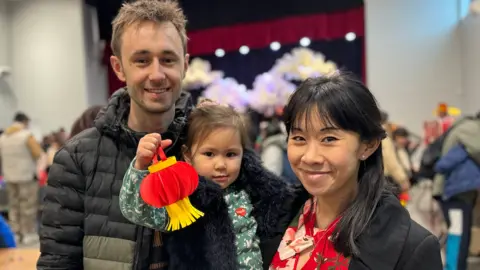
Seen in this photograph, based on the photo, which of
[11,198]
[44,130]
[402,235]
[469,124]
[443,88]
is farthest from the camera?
[44,130]

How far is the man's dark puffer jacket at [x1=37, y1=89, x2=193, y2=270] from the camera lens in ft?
4.71

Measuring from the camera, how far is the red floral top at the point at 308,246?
120 centimetres

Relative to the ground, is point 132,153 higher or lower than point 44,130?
higher

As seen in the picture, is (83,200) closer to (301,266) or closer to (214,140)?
(214,140)

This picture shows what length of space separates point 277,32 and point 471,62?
391cm

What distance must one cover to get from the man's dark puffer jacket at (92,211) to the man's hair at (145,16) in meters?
0.27

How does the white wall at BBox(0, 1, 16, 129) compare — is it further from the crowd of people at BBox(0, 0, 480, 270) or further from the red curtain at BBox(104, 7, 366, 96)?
the crowd of people at BBox(0, 0, 480, 270)

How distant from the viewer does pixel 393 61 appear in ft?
26.8

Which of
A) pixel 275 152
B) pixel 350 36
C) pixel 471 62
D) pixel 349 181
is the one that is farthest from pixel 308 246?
pixel 350 36

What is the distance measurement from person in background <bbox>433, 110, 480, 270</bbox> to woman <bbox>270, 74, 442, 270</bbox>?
294cm

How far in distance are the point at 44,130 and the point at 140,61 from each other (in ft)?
30.0

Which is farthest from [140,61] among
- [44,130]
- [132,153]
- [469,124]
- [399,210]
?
[44,130]

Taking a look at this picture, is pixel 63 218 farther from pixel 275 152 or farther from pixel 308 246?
pixel 275 152

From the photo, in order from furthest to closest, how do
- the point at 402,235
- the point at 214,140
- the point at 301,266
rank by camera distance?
1. the point at 214,140
2. the point at 301,266
3. the point at 402,235
